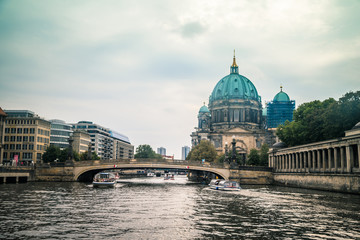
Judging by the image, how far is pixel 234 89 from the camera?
170 metres

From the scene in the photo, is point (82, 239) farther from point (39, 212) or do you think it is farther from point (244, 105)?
point (244, 105)

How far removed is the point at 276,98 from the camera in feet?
598

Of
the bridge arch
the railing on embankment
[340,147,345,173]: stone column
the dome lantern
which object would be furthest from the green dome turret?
[340,147,345,173]: stone column

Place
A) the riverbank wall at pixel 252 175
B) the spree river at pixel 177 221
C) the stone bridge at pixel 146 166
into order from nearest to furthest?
1. the spree river at pixel 177 221
2. the stone bridge at pixel 146 166
3. the riverbank wall at pixel 252 175

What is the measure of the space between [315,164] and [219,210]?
4040 cm

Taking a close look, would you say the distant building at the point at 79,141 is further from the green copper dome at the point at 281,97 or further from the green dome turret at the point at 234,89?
the green copper dome at the point at 281,97

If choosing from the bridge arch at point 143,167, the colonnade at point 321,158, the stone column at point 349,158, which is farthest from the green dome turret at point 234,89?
the stone column at point 349,158

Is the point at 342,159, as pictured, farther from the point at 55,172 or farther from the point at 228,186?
the point at 55,172

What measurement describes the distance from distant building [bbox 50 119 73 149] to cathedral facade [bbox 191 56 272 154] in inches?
2266

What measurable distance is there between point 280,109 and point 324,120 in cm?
11250

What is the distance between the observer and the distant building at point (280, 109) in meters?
179

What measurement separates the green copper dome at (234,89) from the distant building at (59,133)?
68.7m

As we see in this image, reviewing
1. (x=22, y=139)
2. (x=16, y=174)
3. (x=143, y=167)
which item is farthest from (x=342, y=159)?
(x=22, y=139)

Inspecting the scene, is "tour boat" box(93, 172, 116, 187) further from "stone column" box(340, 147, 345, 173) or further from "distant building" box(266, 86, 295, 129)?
"distant building" box(266, 86, 295, 129)
